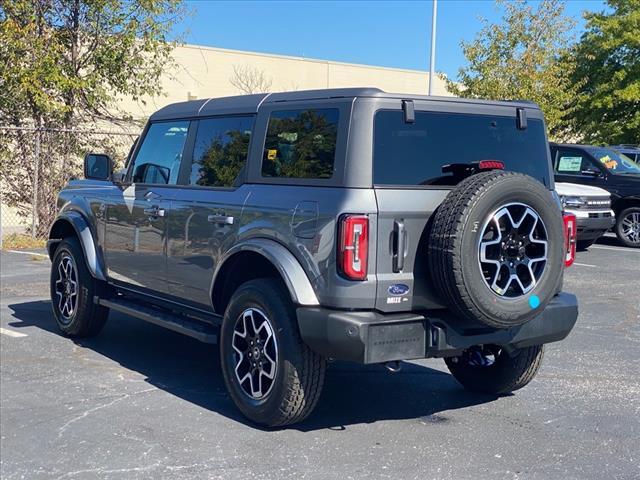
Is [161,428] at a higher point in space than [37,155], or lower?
lower

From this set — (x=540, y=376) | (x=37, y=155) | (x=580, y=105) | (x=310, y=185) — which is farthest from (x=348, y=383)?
(x=580, y=105)

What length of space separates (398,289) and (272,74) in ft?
120

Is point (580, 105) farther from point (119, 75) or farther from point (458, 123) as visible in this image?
point (458, 123)

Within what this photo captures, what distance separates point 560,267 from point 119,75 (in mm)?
12393

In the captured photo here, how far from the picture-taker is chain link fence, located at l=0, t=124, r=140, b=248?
1522 cm

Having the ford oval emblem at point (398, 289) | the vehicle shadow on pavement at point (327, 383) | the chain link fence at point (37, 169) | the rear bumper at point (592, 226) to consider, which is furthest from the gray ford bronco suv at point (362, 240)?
the chain link fence at point (37, 169)

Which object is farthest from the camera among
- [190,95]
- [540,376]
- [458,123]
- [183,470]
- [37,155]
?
[190,95]

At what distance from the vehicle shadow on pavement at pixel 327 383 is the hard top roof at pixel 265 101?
1.97 meters

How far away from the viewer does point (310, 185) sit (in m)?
4.91

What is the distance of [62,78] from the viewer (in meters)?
14.7

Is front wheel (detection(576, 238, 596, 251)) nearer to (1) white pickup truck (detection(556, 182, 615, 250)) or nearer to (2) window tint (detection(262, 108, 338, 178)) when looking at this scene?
(1) white pickup truck (detection(556, 182, 615, 250))

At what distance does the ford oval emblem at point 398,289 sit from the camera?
465cm

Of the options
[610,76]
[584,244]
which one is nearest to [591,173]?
[584,244]

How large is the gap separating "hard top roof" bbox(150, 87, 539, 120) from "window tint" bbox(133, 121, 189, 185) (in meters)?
0.10
